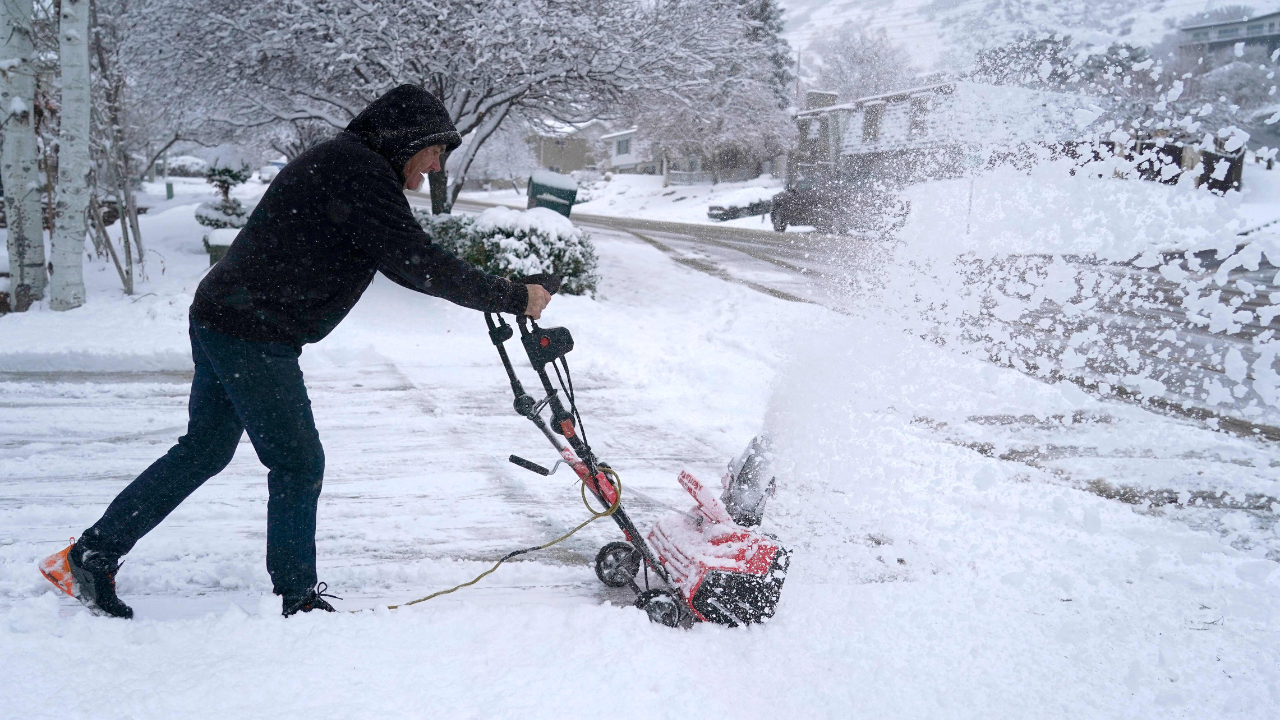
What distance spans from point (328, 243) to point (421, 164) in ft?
1.30

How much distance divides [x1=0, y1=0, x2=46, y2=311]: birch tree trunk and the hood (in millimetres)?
8063

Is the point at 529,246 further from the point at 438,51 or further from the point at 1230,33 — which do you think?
the point at 1230,33

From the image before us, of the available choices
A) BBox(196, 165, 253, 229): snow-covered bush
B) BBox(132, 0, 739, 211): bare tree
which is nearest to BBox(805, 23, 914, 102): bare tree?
BBox(196, 165, 253, 229): snow-covered bush

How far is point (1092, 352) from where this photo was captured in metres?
8.57

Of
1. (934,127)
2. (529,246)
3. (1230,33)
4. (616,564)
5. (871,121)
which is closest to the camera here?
(616,564)

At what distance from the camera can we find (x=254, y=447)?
97.6 inches

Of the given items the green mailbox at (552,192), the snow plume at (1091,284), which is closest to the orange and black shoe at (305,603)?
the snow plume at (1091,284)

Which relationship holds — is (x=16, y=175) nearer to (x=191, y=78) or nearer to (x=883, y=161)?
(x=191, y=78)

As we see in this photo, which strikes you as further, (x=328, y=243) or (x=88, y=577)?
(x=88, y=577)

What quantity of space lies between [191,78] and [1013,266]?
47.8 feet

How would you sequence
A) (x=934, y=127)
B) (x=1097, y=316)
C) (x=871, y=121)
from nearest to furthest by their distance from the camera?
(x=1097, y=316) < (x=934, y=127) < (x=871, y=121)

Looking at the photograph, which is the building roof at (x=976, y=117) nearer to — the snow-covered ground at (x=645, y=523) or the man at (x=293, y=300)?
the snow-covered ground at (x=645, y=523)

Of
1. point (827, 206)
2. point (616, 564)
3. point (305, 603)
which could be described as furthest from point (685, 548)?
point (827, 206)

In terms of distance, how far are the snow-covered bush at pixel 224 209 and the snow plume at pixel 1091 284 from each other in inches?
548
